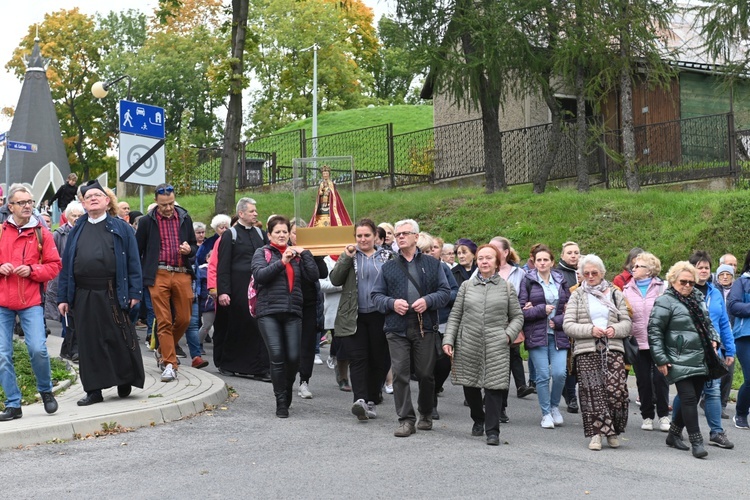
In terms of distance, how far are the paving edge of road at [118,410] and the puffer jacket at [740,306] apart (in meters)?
5.31

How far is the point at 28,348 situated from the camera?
9.16 m

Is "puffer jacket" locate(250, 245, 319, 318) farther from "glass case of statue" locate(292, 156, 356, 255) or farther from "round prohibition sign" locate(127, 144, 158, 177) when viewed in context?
"round prohibition sign" locate(127, 144, 158, 177)

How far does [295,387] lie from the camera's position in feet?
40.0

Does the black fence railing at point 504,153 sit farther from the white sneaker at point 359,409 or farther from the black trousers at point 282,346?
the white sneaker at point 359,409

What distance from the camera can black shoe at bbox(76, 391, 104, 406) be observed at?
992cm

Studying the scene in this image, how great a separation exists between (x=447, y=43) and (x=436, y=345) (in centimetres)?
1442

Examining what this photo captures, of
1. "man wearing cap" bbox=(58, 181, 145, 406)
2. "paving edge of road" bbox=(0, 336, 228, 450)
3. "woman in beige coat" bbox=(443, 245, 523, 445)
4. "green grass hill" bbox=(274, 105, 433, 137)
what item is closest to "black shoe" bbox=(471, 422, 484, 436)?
"woman in beige coat" bbox=(443, 245, 523, 445)

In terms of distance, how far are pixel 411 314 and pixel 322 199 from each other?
170 inches

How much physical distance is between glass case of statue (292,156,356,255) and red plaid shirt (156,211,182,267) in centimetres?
139

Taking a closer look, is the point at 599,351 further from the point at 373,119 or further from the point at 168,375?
the point at 373,119

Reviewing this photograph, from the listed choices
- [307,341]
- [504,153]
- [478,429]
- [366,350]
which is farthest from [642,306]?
[504,153]

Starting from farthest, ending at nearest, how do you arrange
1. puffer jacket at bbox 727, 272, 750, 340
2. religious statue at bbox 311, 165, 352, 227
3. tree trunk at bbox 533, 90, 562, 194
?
tree trunk at bbox 533, 90, 562, 194 → religious statue at bbox 311, 165, 352, 227 → puffer jacket at bbox 727, 272, 750, 340

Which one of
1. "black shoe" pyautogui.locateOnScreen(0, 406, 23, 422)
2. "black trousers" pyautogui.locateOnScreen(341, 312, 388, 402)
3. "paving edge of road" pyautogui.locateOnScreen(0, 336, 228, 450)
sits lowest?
"paving edge of road" pyautogui.locateOnScreen(0, 336, 228, 450)

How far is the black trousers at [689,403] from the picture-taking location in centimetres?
902
